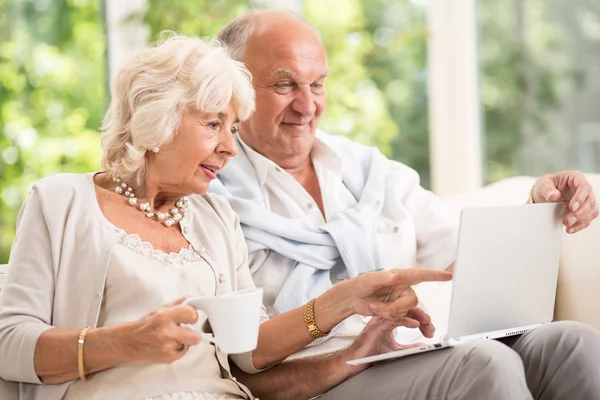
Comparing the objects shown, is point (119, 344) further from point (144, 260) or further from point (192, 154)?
point (192, 154)

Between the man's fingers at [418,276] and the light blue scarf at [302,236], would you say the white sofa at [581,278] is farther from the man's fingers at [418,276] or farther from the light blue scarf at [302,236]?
the man's fingers at [418,276]

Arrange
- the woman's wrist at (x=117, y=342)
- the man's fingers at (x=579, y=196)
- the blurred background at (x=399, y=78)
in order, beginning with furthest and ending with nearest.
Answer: the blurred background at (x=399, y=78), the man's fingers at (x=579, y=196), the woman's wrist at (x=117, y=342)

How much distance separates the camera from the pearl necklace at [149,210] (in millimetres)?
1734

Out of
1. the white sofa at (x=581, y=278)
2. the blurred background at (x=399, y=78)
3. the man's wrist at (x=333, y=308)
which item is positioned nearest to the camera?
the man's wrist at (x=333, y=308)

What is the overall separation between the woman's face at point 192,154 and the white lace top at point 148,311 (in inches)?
5.5

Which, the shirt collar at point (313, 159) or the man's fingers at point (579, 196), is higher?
the shirt collar at point (313, 159)

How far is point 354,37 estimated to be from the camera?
4289 millimetres

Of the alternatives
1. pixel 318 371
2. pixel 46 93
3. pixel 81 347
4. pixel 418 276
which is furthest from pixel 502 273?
pixel 46 93

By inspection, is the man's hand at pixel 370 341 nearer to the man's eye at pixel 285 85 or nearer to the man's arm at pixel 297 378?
the man's arm at pixel 297 378

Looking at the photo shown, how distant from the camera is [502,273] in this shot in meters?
1.61

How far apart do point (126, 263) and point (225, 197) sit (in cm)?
45

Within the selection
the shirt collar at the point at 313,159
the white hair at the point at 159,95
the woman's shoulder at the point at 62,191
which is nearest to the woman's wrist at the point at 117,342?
the woman's shoulder at the point at 62,191

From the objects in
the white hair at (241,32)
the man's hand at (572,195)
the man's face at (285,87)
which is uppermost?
the white hair at (241,32)

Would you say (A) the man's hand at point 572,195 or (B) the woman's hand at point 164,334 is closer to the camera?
(B) the woman's hand at point 164,334
